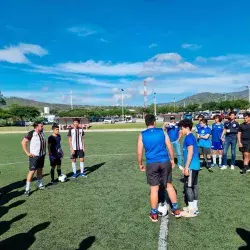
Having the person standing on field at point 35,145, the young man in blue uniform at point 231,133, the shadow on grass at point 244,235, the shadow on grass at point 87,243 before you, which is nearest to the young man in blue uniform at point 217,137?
the young man in blue uniform at point 231,133

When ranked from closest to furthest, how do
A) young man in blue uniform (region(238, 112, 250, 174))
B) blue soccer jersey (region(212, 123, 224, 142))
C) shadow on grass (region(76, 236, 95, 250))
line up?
shadow on grass (region(76, 236, 95, 250)) → young man in blue uniform (region(238, 112, 250, 174)) → blue soccer jersey (region(212, 123, 224, 142))

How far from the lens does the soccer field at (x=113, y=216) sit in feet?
18.0

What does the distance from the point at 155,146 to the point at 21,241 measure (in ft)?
10.4

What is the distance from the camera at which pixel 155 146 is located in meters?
6.37

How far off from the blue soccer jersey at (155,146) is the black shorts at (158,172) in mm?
91

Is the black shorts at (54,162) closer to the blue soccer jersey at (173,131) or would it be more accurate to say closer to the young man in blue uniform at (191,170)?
the blue soccer jersey at (173,131)

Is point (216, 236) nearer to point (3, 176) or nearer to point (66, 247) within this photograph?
point (66, 247)

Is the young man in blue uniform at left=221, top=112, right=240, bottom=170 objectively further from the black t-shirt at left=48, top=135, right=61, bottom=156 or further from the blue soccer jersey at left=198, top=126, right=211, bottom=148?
the black t-shirt at left=48, top=135, right=61, bottom=156

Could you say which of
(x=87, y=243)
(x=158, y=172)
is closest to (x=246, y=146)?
(x=158, y=172)

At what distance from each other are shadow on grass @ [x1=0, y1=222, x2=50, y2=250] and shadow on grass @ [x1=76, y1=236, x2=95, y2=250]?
3.06 ft

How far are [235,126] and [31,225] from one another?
8.41 meters

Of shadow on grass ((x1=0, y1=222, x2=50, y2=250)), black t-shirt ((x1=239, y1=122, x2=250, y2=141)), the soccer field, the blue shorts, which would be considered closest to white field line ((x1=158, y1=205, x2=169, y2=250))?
the soccer field

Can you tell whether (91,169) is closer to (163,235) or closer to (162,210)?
(162,210)

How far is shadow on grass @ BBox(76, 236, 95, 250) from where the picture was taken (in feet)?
17.4
